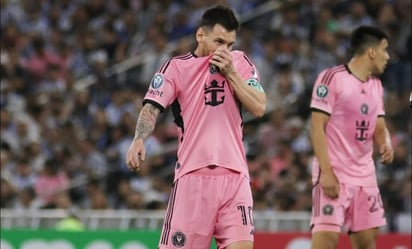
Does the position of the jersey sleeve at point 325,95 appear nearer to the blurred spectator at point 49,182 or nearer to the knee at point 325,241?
the knee at point 325,241

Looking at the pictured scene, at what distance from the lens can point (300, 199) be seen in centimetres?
1551

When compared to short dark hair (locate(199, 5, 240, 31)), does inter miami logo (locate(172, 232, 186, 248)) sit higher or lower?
lower

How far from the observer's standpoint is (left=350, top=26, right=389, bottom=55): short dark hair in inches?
422

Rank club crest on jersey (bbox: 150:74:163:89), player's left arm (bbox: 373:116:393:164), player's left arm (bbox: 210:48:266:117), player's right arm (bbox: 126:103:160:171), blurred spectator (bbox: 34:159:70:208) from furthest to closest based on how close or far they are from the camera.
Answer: blurred spectator (bbox: 34:159:70:208) < player's left arm (bbox: 373:116:393:164) < club crest on jersey (bbox: 150:74:163:89) < player's left arm (bbox: 210:48:266:117) < player's right arm (bbox: 126:103:160:171)

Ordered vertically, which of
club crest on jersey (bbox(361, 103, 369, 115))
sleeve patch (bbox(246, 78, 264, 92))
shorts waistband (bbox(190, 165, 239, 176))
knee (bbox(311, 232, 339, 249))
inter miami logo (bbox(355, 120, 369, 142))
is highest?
club crest on jersey (bbox(361, 103, 369, 115))

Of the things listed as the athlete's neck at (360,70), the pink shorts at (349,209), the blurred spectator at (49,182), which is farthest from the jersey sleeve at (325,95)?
the blurred spectator at (49,182)

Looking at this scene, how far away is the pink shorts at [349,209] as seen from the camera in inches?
414

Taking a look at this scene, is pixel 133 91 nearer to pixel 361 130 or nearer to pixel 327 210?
pixel 361 130

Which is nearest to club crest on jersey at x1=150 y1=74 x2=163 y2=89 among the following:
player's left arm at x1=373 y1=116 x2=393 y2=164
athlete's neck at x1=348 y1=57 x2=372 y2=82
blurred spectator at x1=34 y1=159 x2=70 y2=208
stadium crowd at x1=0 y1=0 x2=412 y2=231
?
athlete's neck at x1=348 y1=57 x2=372 y2=82

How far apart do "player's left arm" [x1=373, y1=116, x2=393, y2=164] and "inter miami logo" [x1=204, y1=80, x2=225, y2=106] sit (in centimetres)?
260

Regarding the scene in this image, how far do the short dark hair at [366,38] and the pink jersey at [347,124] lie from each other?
28 cm

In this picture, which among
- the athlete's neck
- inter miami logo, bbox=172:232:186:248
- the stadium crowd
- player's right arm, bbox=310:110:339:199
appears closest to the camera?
inter miami logo, bbox=172:232:186:248

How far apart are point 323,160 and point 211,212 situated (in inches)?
88.8

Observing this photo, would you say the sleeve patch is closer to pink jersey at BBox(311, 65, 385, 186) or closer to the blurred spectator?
pink jersey at BBox(311, 65, 385, 186)
